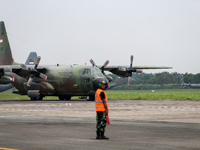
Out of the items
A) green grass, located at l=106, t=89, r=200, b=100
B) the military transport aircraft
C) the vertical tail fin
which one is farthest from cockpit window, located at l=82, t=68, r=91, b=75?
the vertical tail fin

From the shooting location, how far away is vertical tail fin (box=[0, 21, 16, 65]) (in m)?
54.4

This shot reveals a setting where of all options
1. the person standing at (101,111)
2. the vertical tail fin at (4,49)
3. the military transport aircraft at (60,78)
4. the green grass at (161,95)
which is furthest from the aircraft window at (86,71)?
the person standing at (101,111)

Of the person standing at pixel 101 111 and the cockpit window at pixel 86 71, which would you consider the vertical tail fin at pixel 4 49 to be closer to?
the cockpit window at pixel 86 71

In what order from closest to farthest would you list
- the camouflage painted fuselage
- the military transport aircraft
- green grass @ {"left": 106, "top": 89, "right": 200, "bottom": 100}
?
the camouflage painted fuselage → the military transport aircraft → green grass @ {"left": 106, "top": 89, "right": 200, "bottom": 100}

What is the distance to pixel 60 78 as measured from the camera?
159ft

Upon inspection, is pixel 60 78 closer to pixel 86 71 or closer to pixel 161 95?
pixel 86 71

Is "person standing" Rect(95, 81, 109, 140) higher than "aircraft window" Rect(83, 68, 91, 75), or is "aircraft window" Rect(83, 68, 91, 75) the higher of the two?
"aircraft window" Rect(83, 68, 91, 75)

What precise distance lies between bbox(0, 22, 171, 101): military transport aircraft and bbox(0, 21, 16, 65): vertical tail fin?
3243mm

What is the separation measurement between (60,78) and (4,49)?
1158 centimetres

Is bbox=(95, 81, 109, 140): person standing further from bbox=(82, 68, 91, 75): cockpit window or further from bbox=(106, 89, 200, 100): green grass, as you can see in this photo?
bbox=(106, 89, 200, 100): green grass

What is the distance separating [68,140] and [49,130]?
10.9ft

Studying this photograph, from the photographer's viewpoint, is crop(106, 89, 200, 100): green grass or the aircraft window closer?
the aircraft window

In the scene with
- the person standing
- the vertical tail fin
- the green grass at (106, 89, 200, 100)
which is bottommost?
the green grass at (106, 89, 200, 100)

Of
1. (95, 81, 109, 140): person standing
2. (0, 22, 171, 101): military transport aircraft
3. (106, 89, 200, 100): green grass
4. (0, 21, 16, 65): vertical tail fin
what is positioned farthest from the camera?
(106, 89, 200, 100): green grass
